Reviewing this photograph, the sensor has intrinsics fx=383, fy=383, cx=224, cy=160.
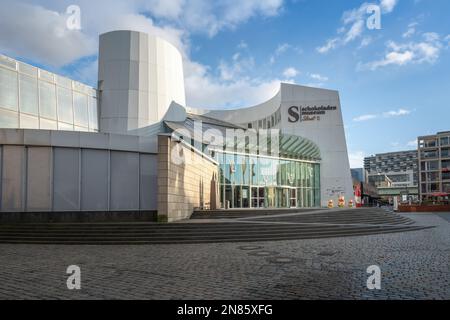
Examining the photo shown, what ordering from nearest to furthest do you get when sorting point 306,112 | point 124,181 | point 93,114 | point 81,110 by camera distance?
point 124,181 → point 81,110 → point 93,114 → point 306,112

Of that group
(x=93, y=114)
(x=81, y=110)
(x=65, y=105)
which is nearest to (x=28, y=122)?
(x=65, y=105)

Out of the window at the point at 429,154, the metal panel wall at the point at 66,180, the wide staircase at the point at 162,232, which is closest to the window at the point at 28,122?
the metal panel wall at the point at 66,180

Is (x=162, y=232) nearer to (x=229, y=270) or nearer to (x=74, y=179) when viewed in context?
(x=74, y=179)

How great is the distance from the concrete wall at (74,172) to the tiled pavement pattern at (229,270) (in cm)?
552

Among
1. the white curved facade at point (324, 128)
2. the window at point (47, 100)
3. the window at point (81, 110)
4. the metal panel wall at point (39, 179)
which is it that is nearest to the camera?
the metal panel wall at point (39, 179)

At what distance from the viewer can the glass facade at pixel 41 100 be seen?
24812 millimetres

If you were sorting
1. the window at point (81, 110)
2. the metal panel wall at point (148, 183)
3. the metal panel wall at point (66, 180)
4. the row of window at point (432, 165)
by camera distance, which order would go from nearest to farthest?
the metal panel wall at point (66, 180) < the metal panel wall at point (148, 183) < the window at point (81, 110) < the row of window at point (432, 165)

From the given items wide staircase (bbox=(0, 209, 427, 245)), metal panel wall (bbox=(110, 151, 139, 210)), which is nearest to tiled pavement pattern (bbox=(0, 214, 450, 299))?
wide staircase (bbox=(0, 209, 427, 245))

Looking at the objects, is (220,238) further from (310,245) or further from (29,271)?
(29,271)

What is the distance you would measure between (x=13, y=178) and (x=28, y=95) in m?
9.13

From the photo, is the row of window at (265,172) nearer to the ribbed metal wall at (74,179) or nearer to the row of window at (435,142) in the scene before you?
the ribbed metal wall at (74,179)

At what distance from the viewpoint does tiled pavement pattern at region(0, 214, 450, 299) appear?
7039mm

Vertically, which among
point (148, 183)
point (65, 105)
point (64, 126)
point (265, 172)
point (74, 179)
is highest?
point (65, 105)

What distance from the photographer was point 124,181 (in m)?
21.1
